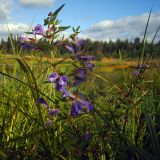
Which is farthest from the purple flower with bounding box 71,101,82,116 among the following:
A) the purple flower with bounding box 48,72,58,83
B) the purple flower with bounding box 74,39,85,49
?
the purple flower with bounding box 74,39,85,49

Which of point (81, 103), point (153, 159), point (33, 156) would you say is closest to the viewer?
point (153, 159)

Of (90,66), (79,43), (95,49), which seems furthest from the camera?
(95,49)

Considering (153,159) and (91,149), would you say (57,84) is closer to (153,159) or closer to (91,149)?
(153,159)

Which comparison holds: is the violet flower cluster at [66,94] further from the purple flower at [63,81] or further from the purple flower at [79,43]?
the purple flower at [79,43]

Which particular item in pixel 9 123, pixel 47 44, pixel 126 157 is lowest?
pixel 126 157

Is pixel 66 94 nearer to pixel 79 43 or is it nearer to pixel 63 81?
pixel 63 81

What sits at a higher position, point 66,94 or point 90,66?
point 90,66

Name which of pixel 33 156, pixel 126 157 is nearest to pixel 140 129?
pixel 126 157

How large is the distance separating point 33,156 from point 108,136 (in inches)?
16.2

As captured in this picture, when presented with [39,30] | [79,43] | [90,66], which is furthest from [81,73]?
[39,30]

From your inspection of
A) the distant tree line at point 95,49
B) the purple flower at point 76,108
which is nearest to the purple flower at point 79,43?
the distant tree line at point 95,49

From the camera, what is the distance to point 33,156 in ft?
5.84

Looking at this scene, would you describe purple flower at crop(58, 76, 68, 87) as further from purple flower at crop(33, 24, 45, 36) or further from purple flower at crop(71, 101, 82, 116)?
purple flower at crop(33, 24, 45, 36)

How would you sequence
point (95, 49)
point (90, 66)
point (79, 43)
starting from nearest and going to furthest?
point (90, 66), point (79, 43), point (95, 49)
